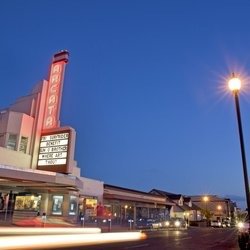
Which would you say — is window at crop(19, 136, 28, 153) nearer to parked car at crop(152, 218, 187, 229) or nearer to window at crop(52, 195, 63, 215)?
window at crop(52, 195, 63, 215)

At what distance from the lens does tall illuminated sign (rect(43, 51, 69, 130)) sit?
1358 inches

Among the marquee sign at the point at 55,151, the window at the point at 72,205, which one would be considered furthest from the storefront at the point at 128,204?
the marquee sign at the point at 55,151

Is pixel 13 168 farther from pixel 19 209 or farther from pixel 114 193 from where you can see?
pixel 114 193

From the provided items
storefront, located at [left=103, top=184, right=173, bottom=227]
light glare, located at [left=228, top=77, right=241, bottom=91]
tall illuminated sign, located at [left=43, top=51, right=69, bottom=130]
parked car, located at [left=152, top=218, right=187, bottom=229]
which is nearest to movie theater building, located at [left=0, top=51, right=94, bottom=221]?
tall illuminated sign, located at [left=43, top=51, right=69, bottom=130]

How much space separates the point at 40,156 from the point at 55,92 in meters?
6.44

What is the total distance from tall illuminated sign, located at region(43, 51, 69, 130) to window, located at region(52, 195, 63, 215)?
323 inches

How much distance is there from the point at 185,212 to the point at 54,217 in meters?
49.0

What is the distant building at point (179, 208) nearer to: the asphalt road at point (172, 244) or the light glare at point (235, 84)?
the asphalt road at point (172, 244)

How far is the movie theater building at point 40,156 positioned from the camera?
3169cm

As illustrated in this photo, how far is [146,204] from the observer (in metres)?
56.5

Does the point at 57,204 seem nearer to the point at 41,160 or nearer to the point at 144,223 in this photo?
the point at 41,160

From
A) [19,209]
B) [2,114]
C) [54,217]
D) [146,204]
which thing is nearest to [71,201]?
[54,217]

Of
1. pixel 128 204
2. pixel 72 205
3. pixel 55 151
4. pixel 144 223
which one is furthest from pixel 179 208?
pixel 55 151

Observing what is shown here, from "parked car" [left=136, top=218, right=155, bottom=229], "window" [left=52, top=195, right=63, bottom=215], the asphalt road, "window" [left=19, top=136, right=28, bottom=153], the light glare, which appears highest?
"window" [left=19, top=136, right=28, bottom=153]
